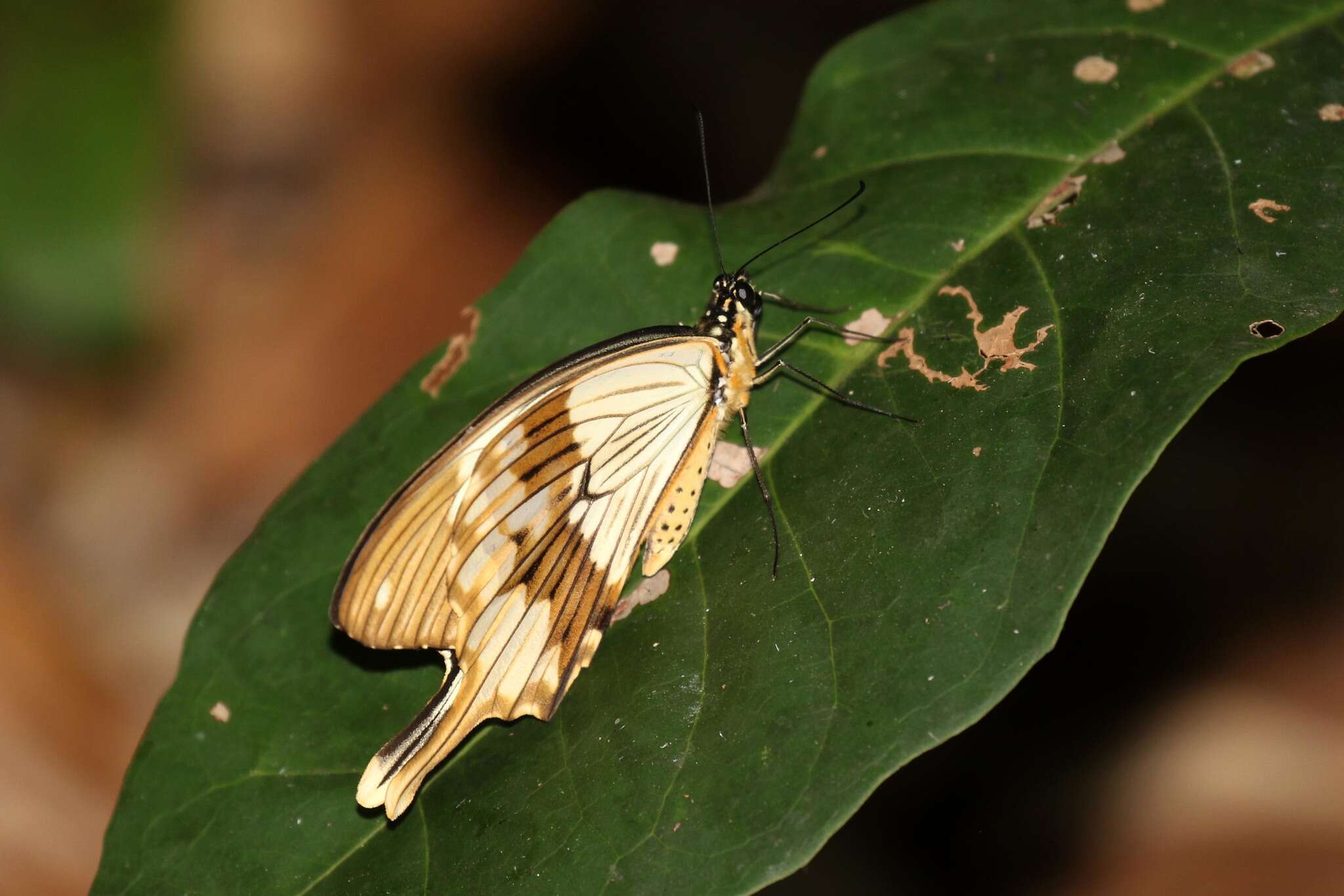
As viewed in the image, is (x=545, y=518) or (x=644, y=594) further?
(x=545, y=518)

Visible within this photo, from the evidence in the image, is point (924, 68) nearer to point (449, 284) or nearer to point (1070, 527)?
point (1070, 527)

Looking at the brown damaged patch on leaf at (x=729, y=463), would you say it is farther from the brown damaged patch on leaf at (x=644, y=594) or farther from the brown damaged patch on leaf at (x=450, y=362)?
the brown damaged patch on leaf at (x=450, y=362)

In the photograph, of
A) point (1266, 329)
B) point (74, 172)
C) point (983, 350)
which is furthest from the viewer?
point (74, 172)

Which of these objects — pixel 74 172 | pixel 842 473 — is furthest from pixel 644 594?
pixel 74 172

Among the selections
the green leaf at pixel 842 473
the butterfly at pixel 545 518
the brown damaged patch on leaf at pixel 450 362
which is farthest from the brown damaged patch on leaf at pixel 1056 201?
the brown damaged patch on leaf at pixel 450 362

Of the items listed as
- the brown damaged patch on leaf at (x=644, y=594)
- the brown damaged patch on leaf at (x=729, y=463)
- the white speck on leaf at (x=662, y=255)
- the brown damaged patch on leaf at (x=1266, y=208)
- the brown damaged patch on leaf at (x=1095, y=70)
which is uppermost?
the white speck on leaf at (x=662, y=255)

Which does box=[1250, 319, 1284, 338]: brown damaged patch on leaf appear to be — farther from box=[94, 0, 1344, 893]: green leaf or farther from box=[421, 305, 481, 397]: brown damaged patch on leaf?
box=[421, 305, 481, 397]: brown damaged patch on leaf

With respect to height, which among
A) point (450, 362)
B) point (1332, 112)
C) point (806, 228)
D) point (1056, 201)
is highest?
point (450, 362)

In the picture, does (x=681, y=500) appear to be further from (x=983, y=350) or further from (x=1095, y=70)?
(x=1095, y=70)
